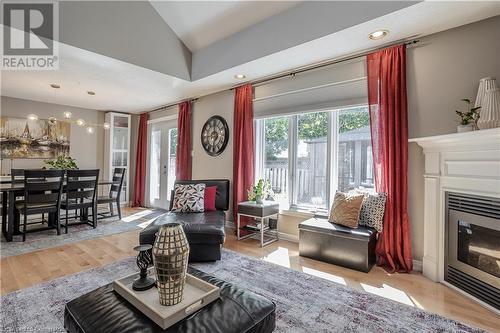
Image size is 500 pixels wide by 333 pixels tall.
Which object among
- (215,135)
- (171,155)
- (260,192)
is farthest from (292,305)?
(171,155)

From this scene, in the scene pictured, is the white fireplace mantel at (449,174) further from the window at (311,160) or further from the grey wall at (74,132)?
the grey wall at (74,132)

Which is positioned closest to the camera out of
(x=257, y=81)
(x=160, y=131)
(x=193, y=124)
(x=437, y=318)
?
(x=437, y=318)

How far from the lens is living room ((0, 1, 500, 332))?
69.5 inches

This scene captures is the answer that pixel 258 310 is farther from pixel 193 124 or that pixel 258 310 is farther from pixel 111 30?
pixel 193 124

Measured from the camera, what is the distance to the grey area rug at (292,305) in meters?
1.74

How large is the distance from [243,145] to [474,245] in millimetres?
3015

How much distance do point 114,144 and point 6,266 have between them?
4.14 m

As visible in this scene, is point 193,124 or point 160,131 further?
point 160,131

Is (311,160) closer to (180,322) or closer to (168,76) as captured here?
(168,76)

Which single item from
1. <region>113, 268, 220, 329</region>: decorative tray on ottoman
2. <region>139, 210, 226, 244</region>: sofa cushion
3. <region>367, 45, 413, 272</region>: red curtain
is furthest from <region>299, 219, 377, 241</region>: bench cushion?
<region>113, 268, 220, 329</region>: decorative tray on ottoman

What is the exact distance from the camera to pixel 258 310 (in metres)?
1.29

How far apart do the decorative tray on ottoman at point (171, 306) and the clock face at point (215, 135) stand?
10.5ft

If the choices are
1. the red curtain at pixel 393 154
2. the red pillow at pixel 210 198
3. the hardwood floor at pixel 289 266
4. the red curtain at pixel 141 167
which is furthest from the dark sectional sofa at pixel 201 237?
the red curtain at pixel 141 167

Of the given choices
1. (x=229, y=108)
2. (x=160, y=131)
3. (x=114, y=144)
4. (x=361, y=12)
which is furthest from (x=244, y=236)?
(x=114, y=144)
